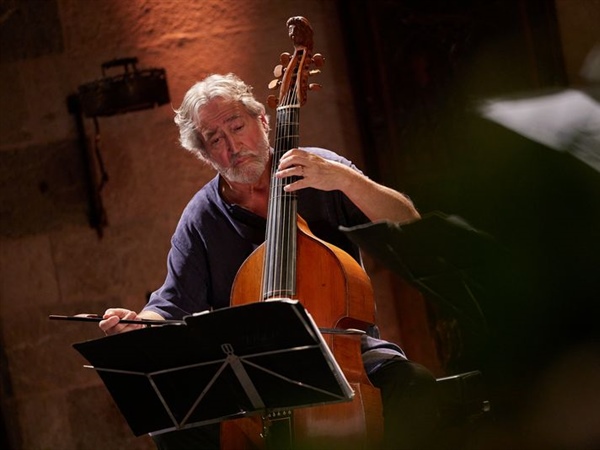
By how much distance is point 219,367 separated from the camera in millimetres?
2541

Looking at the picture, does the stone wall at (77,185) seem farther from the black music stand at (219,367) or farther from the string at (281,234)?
the black music stand at (219,367)

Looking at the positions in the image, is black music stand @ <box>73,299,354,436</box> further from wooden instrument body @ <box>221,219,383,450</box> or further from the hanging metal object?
the hanging metal object

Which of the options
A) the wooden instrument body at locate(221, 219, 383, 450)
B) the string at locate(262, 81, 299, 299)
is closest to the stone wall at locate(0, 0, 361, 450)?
the string at locate(262, 81, 299, 299)

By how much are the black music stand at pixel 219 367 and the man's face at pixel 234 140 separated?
85cm

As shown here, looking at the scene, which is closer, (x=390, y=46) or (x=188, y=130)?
(x=188, y=130)

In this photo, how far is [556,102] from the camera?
61.3 inches

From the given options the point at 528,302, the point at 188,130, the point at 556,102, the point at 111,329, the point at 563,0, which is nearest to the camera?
the point at 556,102

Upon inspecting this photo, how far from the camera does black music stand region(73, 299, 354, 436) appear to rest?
7.97 feet

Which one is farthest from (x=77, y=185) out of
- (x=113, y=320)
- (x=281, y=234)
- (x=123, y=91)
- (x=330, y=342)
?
Result: (x=330, y=342)

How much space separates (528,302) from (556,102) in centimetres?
39

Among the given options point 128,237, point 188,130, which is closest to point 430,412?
point 188,130

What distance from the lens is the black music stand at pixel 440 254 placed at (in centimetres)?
182

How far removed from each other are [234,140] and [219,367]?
0.96 m

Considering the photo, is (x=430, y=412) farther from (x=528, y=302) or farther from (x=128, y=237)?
(x=128, y=237)
